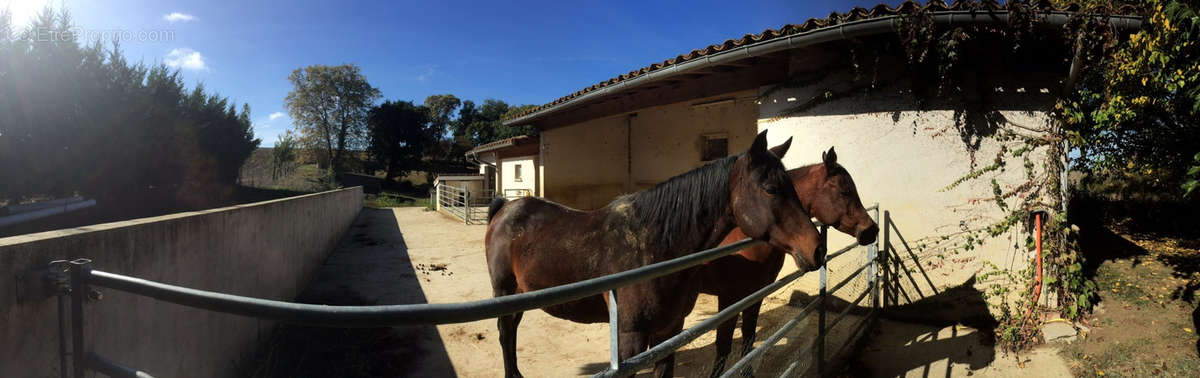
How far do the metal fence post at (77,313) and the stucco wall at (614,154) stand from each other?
294 inches

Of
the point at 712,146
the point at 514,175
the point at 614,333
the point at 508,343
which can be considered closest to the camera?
the point at 614,333

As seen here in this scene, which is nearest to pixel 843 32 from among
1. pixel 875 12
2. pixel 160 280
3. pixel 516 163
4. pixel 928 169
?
pixel 875 12

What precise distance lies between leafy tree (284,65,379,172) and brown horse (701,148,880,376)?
130 feet

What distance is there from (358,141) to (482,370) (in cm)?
3931

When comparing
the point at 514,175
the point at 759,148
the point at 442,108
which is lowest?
the point at 514,175

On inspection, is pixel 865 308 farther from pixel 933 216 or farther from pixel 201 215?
pixel 201 215

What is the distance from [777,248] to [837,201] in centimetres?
45

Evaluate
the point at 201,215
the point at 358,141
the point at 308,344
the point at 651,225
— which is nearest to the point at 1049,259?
the point at 651,225

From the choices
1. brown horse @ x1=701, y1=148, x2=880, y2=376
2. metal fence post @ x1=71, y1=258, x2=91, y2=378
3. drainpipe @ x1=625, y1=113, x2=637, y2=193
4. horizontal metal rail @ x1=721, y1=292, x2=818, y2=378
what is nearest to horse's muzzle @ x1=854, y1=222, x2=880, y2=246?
brown horse @ x1=701, y1=148, x2=880, y2=376

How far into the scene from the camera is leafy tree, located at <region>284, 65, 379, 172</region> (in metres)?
34.5

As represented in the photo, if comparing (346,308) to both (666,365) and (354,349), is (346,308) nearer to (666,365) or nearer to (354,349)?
(666,365)

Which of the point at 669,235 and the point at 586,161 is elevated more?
the point at 586,161

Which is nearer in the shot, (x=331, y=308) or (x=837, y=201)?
(x=331, y=308)

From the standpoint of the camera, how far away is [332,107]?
117 feet
